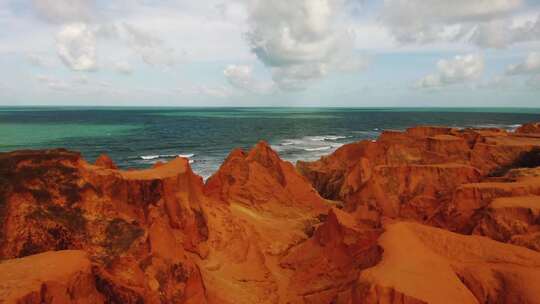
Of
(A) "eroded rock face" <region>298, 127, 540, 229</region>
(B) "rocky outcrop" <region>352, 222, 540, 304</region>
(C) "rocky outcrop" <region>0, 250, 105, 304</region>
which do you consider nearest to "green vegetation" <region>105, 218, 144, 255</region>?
(C) "rocky outcrop" <region>0, 250, 105, 304</region>

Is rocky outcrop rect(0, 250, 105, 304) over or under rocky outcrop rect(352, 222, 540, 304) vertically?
over

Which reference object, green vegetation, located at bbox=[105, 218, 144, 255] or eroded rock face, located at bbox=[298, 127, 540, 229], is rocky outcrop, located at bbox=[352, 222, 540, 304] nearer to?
eroded rock face, located at bbox=[298, 127, 540, 229]

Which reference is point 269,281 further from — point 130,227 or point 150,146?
point 150,146

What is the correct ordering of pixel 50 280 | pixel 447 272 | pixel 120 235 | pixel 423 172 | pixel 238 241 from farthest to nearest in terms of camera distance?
pixel 423 172 → pixel 238 241 → pixel 120 235 → pixel 447 272 → pixel 50 280

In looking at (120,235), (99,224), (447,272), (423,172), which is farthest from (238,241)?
(423,172)

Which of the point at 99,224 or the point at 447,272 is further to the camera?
the point at 99,224

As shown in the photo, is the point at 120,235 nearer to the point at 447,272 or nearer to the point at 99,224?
the point at 99,224

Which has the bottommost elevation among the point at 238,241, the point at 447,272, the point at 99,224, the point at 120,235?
the point at 238,241

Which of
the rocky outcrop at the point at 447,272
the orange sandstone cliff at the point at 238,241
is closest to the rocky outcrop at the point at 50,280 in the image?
the orange sandstone cliff at the point at 238,241

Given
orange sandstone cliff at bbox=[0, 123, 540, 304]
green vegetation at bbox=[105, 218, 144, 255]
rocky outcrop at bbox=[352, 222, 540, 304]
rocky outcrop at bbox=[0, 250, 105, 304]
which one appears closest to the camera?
rocky outcrop at bbox=[0, 250, 105, 304]

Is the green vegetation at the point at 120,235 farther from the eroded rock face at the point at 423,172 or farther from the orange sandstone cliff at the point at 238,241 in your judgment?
the eroded rock face at the point at 423,172
